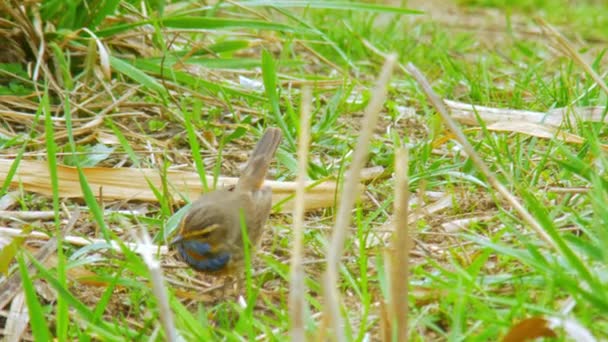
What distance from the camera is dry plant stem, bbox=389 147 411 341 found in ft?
8.84

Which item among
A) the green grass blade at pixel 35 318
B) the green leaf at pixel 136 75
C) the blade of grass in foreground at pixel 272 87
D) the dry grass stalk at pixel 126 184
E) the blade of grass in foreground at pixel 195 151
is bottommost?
the green grass blade at pixel 35 318

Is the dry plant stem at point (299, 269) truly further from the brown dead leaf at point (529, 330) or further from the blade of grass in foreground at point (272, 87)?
the blade of grass in foreground at point (272, 87)

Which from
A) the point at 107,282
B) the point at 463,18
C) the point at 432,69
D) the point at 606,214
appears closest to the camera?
the point at 606,214

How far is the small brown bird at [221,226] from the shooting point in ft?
12.4

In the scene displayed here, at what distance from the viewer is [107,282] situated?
3.57 metres

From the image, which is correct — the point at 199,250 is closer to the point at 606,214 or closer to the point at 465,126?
the point at 606,214

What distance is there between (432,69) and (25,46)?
8.26ft

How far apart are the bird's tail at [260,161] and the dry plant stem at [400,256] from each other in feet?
5.28

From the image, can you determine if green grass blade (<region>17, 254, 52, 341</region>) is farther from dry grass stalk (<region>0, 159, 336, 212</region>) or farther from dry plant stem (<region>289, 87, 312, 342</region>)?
dry grass stalk (<region>0, 159, 336, 212</region>)

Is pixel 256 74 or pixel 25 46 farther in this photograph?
pixel 256 74

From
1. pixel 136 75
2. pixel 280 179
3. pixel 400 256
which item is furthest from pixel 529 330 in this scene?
pixel 136 75

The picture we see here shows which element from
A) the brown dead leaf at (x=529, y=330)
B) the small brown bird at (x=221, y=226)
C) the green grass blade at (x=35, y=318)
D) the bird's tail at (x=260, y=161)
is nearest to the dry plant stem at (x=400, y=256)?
the brown dead leaf at (x=529, y=330)

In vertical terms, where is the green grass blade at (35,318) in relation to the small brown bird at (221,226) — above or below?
below

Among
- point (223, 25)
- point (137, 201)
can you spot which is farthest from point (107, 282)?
point (223, 25)
